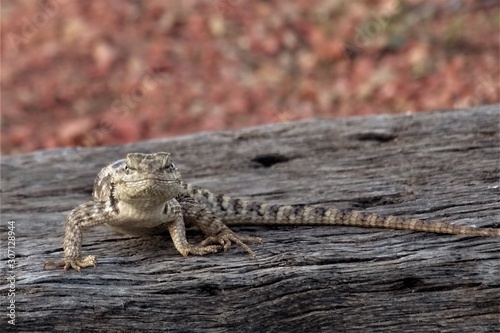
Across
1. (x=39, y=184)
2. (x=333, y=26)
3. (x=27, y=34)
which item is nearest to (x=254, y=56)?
(x=333, y=26)

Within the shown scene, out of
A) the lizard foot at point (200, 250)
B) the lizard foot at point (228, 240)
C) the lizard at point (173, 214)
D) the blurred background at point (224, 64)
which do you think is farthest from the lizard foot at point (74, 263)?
the blurred background at point (224, 64)

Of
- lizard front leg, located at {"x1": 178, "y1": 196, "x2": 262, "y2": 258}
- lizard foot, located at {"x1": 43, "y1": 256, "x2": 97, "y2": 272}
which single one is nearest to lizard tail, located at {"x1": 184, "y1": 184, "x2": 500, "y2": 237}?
lizard front leg, located at {"x1": 178, "y1": 196, "x2": 262, "y2": 258}

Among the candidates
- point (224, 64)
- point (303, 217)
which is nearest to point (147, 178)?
point (303, 217)

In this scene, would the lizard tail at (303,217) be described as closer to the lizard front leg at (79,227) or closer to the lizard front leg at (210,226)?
the lizard front leg at (210,226)

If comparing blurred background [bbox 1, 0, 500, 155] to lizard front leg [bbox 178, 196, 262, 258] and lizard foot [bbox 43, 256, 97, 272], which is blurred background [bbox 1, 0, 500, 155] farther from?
lizard foot [bbox 43, 256, 97, 272]

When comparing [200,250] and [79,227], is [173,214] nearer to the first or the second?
[200,250]

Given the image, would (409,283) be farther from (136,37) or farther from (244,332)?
(136,37)

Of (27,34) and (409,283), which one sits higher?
(27,34)

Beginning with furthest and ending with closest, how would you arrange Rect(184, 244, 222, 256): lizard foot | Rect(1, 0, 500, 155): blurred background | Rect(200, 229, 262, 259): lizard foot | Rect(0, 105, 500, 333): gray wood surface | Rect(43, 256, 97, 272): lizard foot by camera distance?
Rect(1, 0, 500, 155): blurred background < Rect(200, 229, 262, 259): lizard foot < Rect(184, 244, 222, 256): lizard foot < Rect(43, 256, 97, 272): lizard foot < Rect(0, 105, 500, 333): gray wood surface
